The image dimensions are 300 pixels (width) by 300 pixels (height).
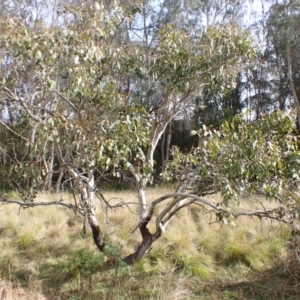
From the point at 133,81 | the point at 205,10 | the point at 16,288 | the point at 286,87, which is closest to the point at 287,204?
the point at 16,288

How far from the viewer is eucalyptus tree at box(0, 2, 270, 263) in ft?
12.6

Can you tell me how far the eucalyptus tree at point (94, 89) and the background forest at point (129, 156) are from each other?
22mm

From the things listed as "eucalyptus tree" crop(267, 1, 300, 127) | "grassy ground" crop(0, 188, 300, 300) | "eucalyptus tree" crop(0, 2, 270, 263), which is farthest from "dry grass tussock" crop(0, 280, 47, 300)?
"eucalyptus tree" crop(267, 1, 300, 127)

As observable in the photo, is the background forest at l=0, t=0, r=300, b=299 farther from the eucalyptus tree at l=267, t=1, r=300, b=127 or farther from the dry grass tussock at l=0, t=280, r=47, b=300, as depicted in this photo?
the eucalyptus tree at l=267, t=1, r=300, b=127

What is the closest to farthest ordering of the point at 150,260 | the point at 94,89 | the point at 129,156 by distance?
the point at 129,156, the point at 94,89, the point at 150,260

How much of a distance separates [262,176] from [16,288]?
3.50m

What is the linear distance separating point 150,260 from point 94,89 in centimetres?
305

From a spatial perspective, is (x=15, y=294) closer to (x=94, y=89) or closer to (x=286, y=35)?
(x=94, y=89)

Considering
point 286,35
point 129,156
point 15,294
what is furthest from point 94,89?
point 286,35

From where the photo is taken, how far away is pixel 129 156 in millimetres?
4402

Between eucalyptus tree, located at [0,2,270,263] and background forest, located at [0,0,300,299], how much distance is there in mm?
22

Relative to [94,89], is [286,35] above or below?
above

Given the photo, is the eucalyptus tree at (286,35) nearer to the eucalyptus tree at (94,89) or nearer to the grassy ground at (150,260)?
the grassy ground at (150,260)

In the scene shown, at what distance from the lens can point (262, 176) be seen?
3852 millimetres
